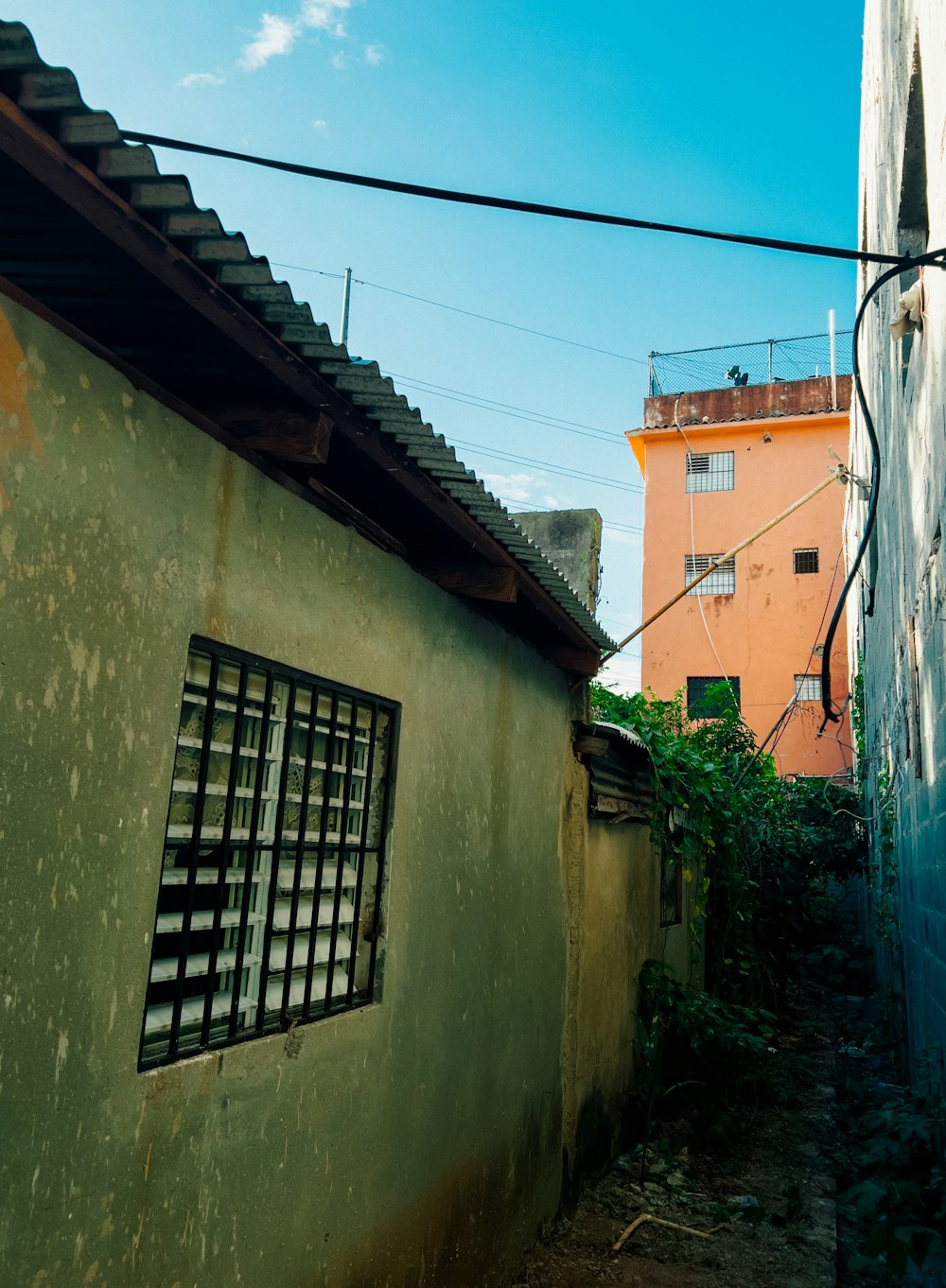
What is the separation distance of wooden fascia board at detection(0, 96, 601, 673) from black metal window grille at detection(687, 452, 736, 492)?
67.9ft

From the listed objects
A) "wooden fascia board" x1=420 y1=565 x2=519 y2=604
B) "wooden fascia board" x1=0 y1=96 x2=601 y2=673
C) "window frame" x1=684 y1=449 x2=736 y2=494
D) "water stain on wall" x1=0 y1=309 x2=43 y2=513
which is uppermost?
"window frame" x1=684 y1=449 x2=736 y2=494

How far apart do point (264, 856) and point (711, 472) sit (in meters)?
21.7

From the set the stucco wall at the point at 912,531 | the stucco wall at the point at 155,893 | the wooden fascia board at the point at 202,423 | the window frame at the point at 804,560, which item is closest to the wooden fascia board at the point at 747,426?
the window frame at the point at 804,560

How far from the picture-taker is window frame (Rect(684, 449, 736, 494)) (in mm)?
23453

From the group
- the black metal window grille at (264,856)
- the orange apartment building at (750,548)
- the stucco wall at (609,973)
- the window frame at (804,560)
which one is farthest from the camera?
the window frame at (804,560)

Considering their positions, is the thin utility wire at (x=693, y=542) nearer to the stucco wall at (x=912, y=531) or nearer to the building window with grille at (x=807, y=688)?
the building window with grille at (x=807, y=688)

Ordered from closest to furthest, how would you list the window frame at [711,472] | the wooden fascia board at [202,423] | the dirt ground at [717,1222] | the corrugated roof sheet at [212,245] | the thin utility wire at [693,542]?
the corrugated roof sheet at [212,245]
the wooden fascia board at [202,423]
the dirt ground at [717,1222]
the thin utility wire at [693,542]
the window frame at [711,472]

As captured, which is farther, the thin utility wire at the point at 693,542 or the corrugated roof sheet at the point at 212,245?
the thin utility wire at the point at 693,542

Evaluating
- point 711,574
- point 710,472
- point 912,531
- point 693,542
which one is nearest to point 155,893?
point 912,531

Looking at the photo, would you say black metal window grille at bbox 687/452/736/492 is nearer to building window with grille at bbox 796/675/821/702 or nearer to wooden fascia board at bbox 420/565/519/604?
building window with grille at bbox 796/675/821/702

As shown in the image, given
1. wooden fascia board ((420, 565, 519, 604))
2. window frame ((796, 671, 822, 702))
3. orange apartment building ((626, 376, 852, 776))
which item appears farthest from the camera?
orange apartment building ((626, 376, 852, 776))

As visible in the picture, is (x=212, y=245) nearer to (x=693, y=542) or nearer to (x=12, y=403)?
(x=12, y=403)

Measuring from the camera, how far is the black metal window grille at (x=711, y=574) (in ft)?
75.2

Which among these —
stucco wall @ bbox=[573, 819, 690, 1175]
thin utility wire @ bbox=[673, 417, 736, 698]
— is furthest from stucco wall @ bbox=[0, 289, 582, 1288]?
thin utility wire @ bbox=[673, 417, 736, 698]
